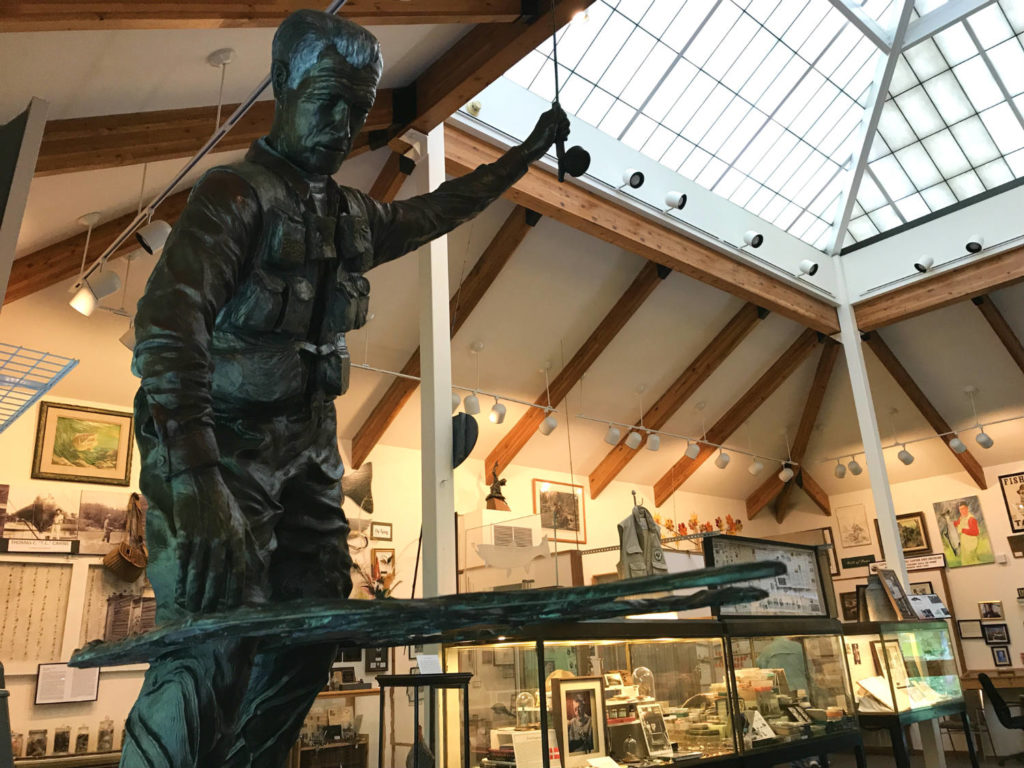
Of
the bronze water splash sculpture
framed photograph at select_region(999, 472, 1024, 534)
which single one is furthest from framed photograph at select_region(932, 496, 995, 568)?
the bronze water splash sculpture

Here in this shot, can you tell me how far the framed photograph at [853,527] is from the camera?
1281cm

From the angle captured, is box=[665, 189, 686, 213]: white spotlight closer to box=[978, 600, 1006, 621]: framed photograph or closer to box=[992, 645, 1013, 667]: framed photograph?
box=[978, 600, 1006, 621]: framed photograph

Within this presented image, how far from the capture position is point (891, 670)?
637 centimetres

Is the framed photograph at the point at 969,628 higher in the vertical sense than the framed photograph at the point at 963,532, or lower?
lower

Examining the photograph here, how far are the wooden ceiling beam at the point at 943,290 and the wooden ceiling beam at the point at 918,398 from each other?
0.51m

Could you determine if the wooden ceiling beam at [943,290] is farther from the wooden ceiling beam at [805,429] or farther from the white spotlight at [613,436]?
the white spotlight at [613,436]

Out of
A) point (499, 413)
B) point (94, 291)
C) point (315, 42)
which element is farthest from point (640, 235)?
point (315, 42)

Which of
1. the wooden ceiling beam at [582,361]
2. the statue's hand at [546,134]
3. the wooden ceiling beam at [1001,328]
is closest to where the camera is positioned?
the statue's hand at [546,134]

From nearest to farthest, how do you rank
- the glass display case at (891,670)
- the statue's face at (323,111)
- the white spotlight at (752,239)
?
the statue's face at (323,111)
the glass display case at (891,670)
the white spotlight at (752,239)

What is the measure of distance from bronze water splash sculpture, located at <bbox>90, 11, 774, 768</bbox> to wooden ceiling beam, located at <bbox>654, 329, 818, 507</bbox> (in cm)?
1108

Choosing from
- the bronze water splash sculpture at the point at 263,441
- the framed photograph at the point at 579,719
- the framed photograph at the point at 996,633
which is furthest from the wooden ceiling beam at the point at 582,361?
the bronze water splash sculpture at the point at 263,441

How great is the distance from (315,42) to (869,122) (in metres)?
10.00

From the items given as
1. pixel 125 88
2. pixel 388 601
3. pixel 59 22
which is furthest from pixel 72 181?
pixel 388 601

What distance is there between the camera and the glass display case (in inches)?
248
